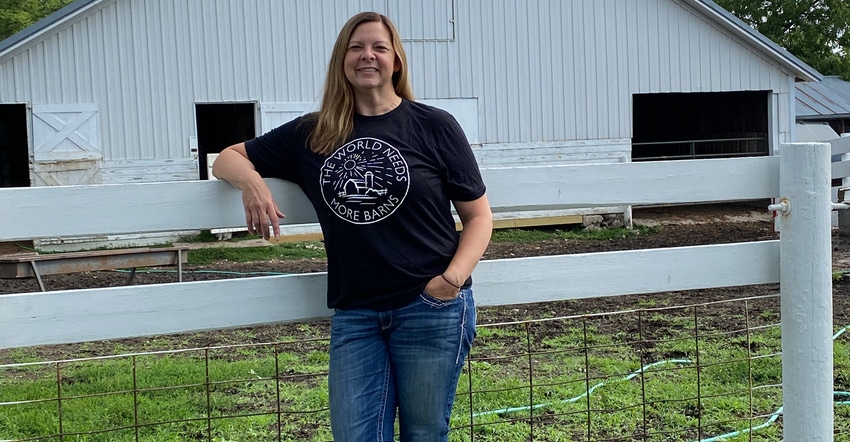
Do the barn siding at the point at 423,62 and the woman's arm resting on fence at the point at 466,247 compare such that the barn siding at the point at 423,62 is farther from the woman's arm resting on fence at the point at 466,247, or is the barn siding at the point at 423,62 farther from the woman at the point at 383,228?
the woman's arm resting on fence at the point at 466,247

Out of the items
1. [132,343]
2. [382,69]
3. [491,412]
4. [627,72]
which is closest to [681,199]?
[382,69]

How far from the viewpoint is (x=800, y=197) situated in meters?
2.69

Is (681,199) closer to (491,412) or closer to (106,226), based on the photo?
(106,226)

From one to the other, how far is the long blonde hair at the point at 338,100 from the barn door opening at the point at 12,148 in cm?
1886

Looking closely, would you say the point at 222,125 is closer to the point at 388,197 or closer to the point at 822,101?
the point at 822,101

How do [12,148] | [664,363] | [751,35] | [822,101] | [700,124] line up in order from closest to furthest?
[664,363], [751,35], [12,148], [700,124], [822,101]

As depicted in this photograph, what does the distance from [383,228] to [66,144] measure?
12969mm

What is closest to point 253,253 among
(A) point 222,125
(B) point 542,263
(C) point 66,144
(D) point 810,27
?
(C) point 66,144

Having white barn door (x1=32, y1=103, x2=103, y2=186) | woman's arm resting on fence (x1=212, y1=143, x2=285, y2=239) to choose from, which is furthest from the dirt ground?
woman's arm resting on fence (x1=212, y1=143, x2=285, y2=239)

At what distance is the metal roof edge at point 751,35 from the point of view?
53.9 feet

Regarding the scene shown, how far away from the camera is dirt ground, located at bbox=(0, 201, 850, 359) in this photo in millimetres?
7891

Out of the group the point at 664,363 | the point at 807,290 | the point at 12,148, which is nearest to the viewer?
the point at 807,290

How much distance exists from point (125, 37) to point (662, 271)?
1283 centimetres

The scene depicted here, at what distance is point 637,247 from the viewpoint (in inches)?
529
